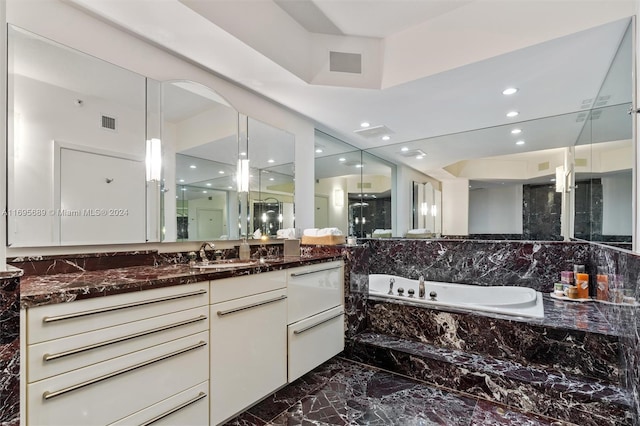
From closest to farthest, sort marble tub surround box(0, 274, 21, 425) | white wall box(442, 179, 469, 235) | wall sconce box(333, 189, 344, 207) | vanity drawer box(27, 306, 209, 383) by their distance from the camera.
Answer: marble tub surround box(0, 274, 21, 425) < vanity drawer box(27, 306, 209, 383) < white wall box(442, 179, 469, 235) < wall sconce box(333, 189, 344, 207)

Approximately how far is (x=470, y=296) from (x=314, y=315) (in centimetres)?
191

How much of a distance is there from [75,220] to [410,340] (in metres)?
2.48

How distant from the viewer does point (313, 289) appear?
7.39 ft

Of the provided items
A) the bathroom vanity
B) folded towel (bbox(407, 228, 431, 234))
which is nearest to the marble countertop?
the bathroom vanity

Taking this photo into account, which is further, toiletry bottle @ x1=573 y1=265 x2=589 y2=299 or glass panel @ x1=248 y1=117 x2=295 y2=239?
glass panel @ x1=248 y1=117 x2=295 y2=239

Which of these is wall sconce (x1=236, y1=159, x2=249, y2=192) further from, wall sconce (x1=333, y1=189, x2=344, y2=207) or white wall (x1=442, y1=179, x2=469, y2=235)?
white wall (x1=442, y1=179, x2=469, y2=235)

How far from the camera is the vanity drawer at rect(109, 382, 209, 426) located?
1301mm

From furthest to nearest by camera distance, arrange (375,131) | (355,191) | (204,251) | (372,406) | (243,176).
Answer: (355,191) → (375,131) → (243,176) → (204,251) → (372,406)

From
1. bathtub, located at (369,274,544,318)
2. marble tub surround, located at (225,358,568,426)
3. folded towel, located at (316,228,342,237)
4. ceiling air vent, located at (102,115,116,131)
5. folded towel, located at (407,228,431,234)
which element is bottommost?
marble tub surround, located at (225,358,568,426)

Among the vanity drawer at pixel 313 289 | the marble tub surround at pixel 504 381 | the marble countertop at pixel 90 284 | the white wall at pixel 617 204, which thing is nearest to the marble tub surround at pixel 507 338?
the marble tub surround at pixel 504 381

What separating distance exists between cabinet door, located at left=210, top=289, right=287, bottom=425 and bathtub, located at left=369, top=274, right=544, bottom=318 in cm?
118

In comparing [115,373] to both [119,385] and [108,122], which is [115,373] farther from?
[108,122]

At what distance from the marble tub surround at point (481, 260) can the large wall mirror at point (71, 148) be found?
2.77m

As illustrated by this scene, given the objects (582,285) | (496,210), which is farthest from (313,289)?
(496,210)
